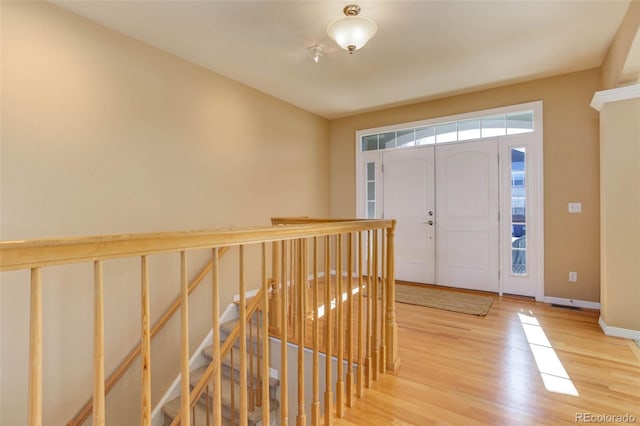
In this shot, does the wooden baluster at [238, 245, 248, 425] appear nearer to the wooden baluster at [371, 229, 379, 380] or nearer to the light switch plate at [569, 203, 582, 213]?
the wooden baluster at [371, 229, 379, 380]

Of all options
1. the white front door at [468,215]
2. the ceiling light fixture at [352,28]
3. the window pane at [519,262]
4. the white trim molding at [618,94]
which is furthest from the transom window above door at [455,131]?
the ceiling light fixture at [352,28]

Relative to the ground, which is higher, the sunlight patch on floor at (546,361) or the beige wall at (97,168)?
the beige wall at (97,168)

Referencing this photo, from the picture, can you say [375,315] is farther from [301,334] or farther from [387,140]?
[387,140]

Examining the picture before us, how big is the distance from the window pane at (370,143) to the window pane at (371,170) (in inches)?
9.3

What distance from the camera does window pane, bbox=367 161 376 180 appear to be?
4879 mm

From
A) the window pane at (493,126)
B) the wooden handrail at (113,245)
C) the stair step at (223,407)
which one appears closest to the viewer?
the wooden handrail at (113,245)

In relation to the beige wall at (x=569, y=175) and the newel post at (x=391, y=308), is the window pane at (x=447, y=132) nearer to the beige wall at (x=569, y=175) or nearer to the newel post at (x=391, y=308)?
the beige wall at (x=569, y=175)

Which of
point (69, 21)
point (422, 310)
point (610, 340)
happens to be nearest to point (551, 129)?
point (610, 340)

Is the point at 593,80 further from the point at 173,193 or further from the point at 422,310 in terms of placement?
the point at 173,193

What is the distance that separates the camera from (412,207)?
4.55m

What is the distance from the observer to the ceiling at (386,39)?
231cm

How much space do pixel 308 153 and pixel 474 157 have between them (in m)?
2.33

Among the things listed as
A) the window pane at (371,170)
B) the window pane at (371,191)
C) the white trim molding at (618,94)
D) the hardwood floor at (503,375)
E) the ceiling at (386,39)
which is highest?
the ceiling at (386,39)

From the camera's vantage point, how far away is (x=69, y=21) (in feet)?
7.66
